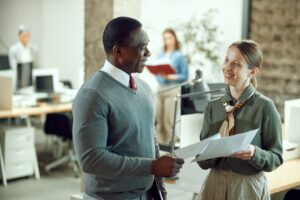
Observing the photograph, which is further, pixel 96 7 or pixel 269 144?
pixel 96 7

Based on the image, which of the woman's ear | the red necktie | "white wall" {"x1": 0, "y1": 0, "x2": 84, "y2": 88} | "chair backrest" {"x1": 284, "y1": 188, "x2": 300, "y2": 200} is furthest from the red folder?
the red necktie

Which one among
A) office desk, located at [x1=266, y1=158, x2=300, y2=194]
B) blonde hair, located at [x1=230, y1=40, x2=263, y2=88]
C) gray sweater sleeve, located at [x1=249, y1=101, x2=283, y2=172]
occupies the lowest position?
office desk, located at [x1=266, y1=158, x2=300, y2=194]

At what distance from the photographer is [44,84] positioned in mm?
7414

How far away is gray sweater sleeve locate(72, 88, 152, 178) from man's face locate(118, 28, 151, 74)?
19cm

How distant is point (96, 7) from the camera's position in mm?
4688

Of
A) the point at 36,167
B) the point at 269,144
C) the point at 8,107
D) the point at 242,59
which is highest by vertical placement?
the point at 242,59

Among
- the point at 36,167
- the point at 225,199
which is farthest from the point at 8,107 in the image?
the point at 225,199

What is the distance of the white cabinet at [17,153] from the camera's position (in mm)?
6191

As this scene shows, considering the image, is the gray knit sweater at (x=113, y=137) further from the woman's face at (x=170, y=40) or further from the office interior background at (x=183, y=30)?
the woman's face at (x=170, y=40)

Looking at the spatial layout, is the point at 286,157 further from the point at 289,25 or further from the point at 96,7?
the point at 289,25

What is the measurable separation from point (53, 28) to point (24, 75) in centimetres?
311

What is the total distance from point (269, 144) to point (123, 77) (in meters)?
0.75

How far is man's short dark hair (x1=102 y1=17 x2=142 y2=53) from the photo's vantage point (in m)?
2.32

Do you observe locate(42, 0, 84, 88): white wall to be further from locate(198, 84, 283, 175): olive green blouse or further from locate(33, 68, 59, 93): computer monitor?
locate(198, 84, 283, 175): olive green blouse
